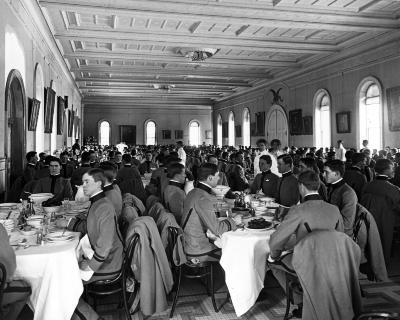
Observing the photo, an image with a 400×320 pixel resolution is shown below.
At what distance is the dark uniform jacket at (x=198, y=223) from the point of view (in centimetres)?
435

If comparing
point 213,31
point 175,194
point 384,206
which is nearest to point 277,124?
point 213,31

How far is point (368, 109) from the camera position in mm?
14555

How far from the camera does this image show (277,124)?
69.7 ft

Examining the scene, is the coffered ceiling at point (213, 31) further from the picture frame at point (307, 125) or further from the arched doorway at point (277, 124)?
the picture frame at point (307, 125)

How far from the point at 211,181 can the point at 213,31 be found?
924 cm

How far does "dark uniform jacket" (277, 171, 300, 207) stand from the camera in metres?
6.35

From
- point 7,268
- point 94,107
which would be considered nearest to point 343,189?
point 7,268

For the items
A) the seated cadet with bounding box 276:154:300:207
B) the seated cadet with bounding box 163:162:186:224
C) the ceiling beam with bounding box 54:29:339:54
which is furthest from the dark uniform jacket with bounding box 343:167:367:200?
the ceiling beam with bounding box 54:29:339:54

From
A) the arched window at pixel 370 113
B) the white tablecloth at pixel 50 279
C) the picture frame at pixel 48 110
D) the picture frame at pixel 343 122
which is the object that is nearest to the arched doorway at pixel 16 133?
the picture frame at pixel 48 110

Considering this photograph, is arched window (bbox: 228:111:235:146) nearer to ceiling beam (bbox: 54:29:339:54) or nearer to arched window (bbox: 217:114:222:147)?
arched window (bbox: 217:114:222:147)

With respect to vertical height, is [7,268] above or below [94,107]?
below

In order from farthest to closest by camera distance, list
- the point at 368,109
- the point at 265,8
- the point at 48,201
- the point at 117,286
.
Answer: the point at 368,109
the point at 265,8
the point at 48,201
the point at 117,286

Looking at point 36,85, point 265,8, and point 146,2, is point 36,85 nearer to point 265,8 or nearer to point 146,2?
point 146,2

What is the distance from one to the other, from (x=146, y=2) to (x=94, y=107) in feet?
78.9
